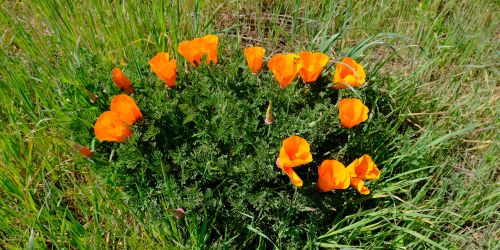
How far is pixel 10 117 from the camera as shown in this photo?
1979 mm

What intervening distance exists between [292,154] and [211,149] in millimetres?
308

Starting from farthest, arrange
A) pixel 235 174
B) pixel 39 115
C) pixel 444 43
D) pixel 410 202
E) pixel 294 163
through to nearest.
Answer: pixel 444 43 < pixel 39 115 < pixel 410 202 < pixel 235 174 < pixel 294 163

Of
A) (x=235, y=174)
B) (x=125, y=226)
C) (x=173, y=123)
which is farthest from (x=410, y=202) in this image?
(x=125, y=226)

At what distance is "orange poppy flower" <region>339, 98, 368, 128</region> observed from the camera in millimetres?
1769

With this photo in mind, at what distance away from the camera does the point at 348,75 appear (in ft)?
6.21

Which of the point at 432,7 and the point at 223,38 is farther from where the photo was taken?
the point at 432,7

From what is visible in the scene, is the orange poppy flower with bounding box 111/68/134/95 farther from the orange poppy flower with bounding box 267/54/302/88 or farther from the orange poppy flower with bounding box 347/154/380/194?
the orange poppy flower with bounding box 347/154/380/194

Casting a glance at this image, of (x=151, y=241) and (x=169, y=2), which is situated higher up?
(x=169, y=2)

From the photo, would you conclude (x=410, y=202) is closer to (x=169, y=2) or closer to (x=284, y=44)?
(x=284, y=44)

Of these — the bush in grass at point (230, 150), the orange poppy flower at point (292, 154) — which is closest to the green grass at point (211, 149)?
the bush in grass at point (230, 150)

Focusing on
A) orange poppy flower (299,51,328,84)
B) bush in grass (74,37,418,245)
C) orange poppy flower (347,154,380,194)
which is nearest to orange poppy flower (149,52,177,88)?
bush in grass (74,37,418,245)

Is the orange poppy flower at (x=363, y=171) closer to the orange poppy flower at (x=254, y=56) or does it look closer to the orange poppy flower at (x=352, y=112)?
the orange poppy flower at (x=352, y=112)

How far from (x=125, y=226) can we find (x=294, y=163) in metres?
0.73

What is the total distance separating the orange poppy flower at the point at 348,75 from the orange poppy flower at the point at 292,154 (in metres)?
0.37
